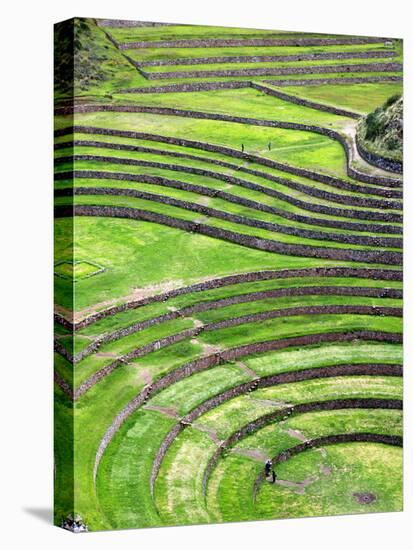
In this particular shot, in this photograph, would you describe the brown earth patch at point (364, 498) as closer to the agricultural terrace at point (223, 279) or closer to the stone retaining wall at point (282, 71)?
the agricultural terrace at point (223, 279)

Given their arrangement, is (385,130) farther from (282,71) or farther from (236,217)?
(236,217)

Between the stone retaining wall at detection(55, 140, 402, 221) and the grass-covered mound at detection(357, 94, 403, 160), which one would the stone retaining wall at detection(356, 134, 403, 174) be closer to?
the grass-covered mound at detection(357, 94, 403, 160)

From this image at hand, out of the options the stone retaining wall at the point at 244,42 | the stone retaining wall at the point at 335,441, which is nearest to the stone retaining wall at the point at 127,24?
the stone retaining wall at the point at 244,42

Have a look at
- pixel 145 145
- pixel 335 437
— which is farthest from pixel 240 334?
pixel 145 145

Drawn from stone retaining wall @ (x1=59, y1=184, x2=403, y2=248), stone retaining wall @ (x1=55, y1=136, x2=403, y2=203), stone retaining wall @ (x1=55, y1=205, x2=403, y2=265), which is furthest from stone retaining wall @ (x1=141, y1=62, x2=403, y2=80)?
stone retaining wall @ (x1=55, y1=205, x2=403, y2=265)

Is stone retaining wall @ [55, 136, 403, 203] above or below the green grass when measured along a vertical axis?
below

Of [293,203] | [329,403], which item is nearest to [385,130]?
[293,203]
